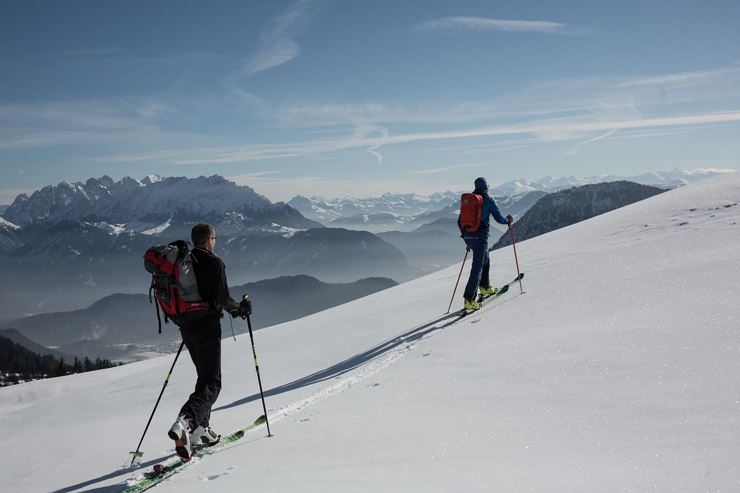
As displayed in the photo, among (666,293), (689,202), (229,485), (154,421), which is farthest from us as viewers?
(689,202)

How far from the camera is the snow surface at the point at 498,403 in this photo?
4051 millimetres

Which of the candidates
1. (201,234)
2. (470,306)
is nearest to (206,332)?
(201,234)

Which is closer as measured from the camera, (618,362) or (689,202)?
(618,362)

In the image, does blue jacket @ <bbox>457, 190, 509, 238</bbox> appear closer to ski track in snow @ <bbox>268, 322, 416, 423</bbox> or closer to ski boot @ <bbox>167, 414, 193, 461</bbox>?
ski track in snow @ <bbox>268, 322, 416, 423</bbox>

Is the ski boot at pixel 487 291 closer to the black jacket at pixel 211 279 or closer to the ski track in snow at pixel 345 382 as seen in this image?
the ski track in snow at pixel 345 382

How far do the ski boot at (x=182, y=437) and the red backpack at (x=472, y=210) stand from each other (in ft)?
27.8

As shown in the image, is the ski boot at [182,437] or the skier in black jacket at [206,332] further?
the skier in black jacket at [206,332]

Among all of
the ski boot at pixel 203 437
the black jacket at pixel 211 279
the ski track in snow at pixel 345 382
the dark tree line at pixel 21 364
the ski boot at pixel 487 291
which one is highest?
the black jacket at pixel 211 279

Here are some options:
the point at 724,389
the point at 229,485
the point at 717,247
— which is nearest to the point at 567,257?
the point at 717,247

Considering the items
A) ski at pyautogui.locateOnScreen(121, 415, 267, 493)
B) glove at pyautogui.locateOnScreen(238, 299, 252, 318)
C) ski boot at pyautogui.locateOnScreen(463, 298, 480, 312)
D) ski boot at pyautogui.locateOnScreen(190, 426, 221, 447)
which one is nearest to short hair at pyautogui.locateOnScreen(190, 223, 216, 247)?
glove at pyautogui.locateOnScreen(238, 299, 252, 318)

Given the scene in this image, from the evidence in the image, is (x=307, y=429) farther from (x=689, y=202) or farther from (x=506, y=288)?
(x=689, y=202)

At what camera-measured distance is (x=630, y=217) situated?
58.2 feet

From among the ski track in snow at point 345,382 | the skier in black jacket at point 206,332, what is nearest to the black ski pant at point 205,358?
the skier in black jacket at point 206,332

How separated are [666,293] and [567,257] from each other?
19.9 feet
